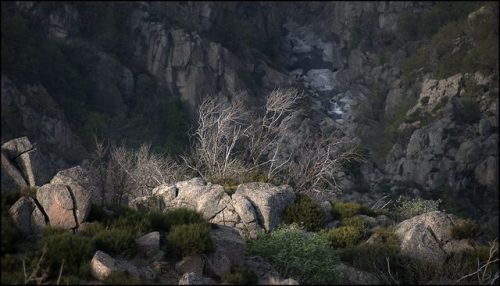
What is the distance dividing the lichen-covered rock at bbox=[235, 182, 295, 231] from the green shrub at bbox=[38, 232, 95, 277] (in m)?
8.57

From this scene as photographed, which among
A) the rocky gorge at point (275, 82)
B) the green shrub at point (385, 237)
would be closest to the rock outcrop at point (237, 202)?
the green shrub at point (385, 237)

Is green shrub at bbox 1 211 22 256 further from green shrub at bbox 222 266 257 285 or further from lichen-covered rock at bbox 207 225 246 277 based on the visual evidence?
green shrub at bbox 222 266 257 285

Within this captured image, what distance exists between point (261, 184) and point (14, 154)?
9.02 m

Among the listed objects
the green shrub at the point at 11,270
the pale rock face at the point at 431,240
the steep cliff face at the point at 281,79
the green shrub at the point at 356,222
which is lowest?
the steep cliff face at the point at 281,79

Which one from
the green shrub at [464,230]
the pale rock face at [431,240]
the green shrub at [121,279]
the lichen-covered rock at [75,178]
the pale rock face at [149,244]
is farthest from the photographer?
the green shrub at [464,230]

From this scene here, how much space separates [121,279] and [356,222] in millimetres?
12262

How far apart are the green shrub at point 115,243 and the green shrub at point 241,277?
2.24 m

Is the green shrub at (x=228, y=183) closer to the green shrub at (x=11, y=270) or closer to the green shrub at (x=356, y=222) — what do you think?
the green shrub at (x=356, y=222)

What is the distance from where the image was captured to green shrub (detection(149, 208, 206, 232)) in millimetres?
15094

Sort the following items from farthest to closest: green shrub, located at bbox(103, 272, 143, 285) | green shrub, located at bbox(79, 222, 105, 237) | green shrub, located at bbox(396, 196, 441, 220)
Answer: green shrub, located at bbox(396, 196, 441, 220)
green shrub, located at bbox(79, 222, 105, 237)
green shrub, located at bbox(103, 272, 143, 285)

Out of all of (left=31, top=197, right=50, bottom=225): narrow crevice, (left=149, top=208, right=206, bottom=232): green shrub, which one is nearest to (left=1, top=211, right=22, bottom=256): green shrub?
(left=31, top=197, right=50, bottom=225): narrow crevice

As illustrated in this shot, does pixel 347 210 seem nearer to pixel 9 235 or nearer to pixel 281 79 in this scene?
pixel 9 235

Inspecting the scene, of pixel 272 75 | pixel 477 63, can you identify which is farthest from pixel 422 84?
pixel 272 75

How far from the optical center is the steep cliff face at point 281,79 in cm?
7581
